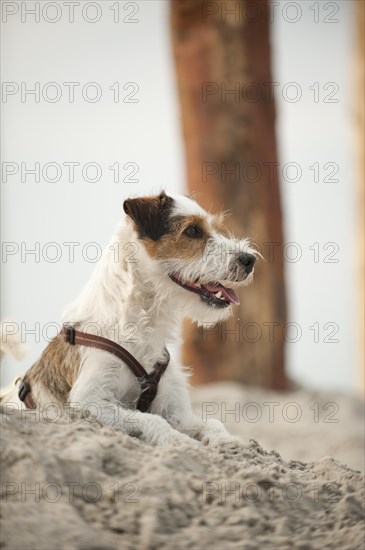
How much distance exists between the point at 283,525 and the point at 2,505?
1.11 m

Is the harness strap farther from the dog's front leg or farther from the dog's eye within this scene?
the dog's eye

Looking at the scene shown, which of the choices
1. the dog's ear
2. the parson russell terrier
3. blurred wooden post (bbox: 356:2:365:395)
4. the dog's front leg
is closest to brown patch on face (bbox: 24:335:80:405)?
the parson russell terrier

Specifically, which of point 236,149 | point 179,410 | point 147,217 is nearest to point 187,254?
point 147,217

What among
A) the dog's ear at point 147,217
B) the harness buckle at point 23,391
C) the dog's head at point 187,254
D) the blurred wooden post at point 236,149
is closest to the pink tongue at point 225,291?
the dog's head at point 187,254

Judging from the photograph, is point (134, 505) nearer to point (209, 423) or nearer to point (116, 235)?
point (209, 423)

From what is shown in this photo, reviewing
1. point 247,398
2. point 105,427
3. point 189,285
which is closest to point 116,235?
point 189,285

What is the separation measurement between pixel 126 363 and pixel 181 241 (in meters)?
0.69

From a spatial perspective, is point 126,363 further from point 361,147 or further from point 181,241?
point 361,147

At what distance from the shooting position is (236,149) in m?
10.3

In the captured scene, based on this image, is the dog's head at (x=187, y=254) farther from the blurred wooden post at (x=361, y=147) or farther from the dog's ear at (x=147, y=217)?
the blurred wooden post at (x=361, y=147)

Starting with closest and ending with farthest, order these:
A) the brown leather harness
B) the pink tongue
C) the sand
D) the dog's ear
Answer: the sand < the brown leather harness < the dog's ear < the pink tongue

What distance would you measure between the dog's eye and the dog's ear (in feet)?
0.38

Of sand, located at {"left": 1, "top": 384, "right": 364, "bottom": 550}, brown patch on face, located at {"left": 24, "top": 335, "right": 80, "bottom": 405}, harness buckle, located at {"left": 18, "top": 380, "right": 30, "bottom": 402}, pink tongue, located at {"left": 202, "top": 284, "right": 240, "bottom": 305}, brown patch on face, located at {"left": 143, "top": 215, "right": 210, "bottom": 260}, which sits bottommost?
sand, located at {"left": 1, "top": 384, "right": 364, "bottom": 550}

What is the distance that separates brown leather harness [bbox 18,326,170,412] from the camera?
4.31 metres
